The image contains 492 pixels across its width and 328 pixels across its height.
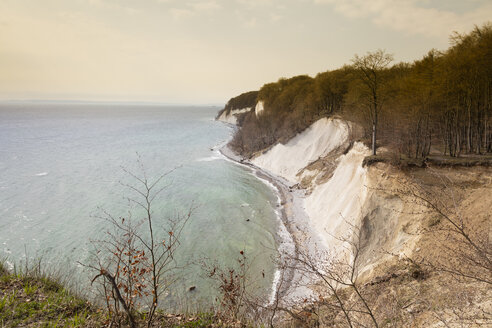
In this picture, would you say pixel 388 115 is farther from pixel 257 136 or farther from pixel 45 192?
pixel 45 192

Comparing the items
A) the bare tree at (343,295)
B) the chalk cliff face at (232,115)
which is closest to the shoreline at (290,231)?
the bare tree at (343,295)

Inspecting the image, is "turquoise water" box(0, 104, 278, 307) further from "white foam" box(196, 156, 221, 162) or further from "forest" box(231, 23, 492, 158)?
"forest" box(231, 23, 492, 158)

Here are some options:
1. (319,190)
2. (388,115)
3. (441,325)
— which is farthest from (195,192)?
(441,325)

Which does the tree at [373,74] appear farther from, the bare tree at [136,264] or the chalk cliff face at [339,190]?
the bare tree at [136,264]

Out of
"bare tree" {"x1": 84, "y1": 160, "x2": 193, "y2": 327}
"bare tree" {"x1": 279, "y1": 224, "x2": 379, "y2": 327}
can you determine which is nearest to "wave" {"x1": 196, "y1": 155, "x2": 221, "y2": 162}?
"bare tree" {"x1": 84, "y1": 160, "x2": 193, "y2": 327}

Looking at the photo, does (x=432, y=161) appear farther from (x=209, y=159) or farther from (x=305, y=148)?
(x=209, y=159)

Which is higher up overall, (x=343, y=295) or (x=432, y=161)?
(x=432, y=161)

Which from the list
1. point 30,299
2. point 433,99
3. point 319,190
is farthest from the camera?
point 319,190

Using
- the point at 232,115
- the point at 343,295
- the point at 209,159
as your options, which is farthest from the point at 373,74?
the point at 232,115
